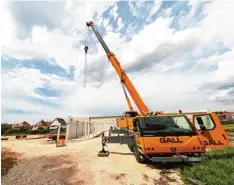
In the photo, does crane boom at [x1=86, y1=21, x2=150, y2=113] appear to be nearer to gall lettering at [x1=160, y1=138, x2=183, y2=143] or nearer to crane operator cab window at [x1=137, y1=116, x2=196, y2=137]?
crane operator cab window at [x1=137, y1=116, x2=196, y2=137]

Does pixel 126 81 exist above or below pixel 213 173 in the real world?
above

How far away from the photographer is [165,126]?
8.60 metres

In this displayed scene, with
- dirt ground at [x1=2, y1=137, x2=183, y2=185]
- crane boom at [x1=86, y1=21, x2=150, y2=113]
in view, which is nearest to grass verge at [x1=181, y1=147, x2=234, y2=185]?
dirt ground at [x1=2, y1=137, x2=183, y2=185]

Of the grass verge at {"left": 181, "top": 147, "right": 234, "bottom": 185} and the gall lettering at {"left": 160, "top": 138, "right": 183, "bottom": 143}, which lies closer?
the grass verge at {"left": 181, "top": 147, "right": 234, "bottom": 185}

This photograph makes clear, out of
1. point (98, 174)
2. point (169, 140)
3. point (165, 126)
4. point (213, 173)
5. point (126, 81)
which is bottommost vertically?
point (213, 173)

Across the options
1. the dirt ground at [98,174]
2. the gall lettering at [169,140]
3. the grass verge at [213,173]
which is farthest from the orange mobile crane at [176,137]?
the grass verge at [213,173]

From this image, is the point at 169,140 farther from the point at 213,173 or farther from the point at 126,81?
the point at 126,81

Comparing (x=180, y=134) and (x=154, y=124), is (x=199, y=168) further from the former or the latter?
(x=154, y=124)

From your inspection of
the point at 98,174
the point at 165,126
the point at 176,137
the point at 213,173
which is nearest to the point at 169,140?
the point at 176,137

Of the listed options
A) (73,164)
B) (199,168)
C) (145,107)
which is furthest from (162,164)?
(145,107)

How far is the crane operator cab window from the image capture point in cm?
823

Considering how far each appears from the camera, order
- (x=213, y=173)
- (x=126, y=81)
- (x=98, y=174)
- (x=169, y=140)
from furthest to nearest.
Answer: (x=126, y=81), (x=169, y=140), (x=98, y=174), (x=213, y=173)

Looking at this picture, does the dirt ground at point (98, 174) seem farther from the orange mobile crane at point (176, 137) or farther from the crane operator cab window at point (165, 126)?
the crane operator cab window at point (165, 126)

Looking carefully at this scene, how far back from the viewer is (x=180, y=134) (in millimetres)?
8188
